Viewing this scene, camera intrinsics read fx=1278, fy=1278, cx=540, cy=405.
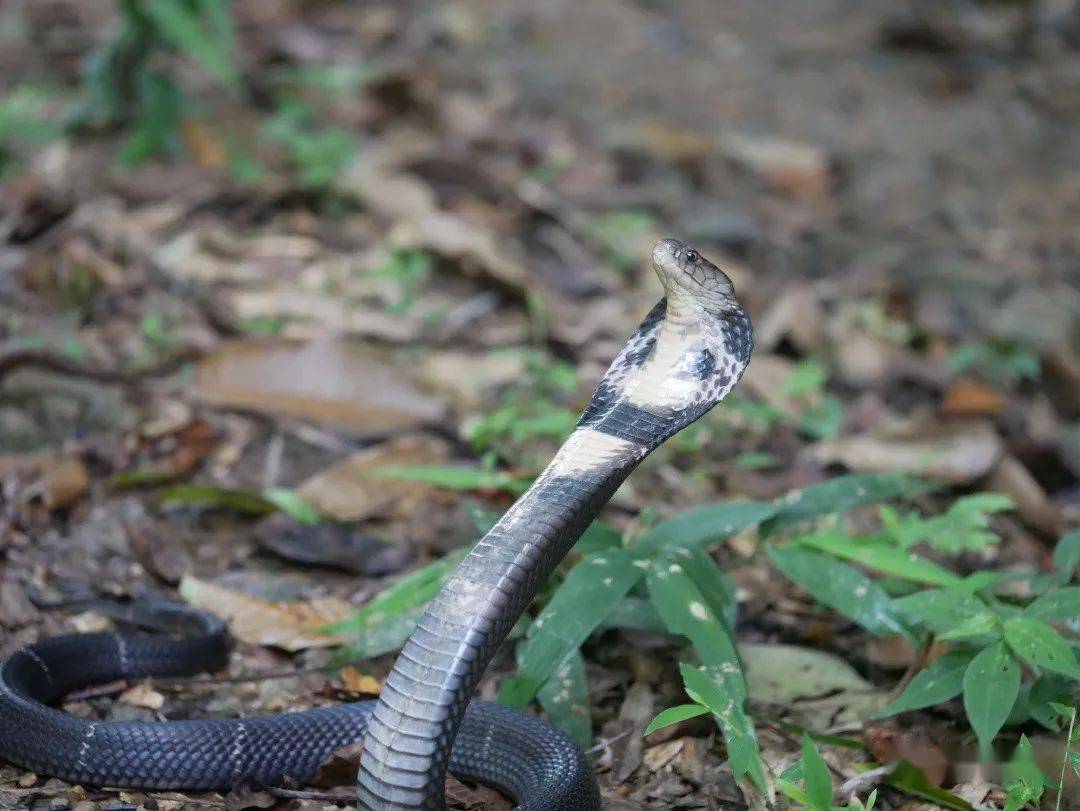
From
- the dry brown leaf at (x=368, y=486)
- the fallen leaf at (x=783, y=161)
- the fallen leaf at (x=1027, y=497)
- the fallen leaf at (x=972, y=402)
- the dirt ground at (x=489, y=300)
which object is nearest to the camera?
the dirt ground at (x=489, y=300)

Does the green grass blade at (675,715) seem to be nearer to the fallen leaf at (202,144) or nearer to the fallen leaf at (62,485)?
Result: the fallen leaf at (62,485)

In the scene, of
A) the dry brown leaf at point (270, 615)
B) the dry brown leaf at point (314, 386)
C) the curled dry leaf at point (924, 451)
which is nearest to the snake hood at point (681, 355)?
the dry brown leaf at point (270, 615)

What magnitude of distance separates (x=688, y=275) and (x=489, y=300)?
11.6ft

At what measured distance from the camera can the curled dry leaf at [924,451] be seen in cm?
552

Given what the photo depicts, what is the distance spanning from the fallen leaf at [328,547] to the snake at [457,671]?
1.95 ft

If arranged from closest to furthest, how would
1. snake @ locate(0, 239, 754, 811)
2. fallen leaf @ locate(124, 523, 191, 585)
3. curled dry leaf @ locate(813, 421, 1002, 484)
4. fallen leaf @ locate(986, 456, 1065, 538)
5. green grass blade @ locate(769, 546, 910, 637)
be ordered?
snake @ locate(0, 239, 754, 811), green grass blade @ locate(769, 546, 910, 637), fallen leaf @ locate(124, 523, 191, 585), fallen leaf @ locate(986, 456, 1065, 538), curled dry leaf @ locate(813, 421, 1002, 484)

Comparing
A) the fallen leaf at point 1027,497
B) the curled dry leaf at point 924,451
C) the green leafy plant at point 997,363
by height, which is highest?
the curled dry leaf at point 924,451

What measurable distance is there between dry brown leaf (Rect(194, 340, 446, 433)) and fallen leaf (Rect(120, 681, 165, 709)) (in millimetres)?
1707

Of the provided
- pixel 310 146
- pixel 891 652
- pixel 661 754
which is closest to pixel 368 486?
pixel 661 754

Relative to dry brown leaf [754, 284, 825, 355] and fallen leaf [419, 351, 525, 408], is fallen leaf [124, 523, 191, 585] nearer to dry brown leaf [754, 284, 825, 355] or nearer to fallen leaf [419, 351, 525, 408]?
fallen leaf [419, 351, 525, 408]

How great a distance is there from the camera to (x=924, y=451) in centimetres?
565

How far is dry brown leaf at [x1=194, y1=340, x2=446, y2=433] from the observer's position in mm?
5551

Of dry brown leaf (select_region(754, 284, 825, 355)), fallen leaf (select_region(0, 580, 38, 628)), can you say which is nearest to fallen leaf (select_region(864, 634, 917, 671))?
dry brown leaf (select_region(754, 284, 825, 355))

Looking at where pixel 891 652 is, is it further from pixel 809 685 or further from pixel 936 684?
pixel 936 684
